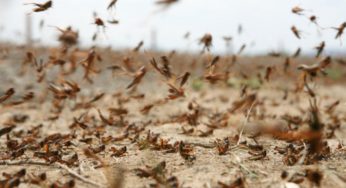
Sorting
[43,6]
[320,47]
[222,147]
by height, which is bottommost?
[222,147]

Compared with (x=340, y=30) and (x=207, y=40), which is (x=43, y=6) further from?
(x=340, y=30)

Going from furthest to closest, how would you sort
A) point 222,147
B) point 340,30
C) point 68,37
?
point 68,37
point 340,30
point 222,147

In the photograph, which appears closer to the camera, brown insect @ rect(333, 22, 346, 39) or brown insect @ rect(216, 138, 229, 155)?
brown insect @ rect(216, 138, 229, 155)

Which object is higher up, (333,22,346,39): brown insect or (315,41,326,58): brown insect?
(333,22,346,39): brown insect

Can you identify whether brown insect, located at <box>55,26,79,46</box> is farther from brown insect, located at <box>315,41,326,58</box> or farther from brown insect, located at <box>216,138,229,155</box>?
brown insect, located at <box>315,41,326,58</box>

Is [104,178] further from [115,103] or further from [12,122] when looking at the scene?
[115,103]

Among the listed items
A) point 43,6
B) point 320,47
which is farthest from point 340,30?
point 43,6

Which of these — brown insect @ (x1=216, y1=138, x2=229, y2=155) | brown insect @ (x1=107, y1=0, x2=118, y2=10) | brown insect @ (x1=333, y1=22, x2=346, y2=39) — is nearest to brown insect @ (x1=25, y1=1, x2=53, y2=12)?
brown insect @ (x1=107, y1=0, x2=118, y2=10)

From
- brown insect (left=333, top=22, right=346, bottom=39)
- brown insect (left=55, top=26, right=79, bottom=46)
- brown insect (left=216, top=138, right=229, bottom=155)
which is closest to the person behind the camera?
brown insect (left=216, top=138, right=229, bottom=155)

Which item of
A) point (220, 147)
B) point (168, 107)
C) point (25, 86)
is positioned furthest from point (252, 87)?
point (220, 147)

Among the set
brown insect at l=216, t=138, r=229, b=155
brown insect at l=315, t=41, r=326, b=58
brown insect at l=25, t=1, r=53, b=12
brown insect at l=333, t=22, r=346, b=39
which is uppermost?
brown insect at l=25, t=1, r=53, b=12

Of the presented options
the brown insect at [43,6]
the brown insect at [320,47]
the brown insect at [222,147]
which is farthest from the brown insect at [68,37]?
the brown insect at [320,47]
